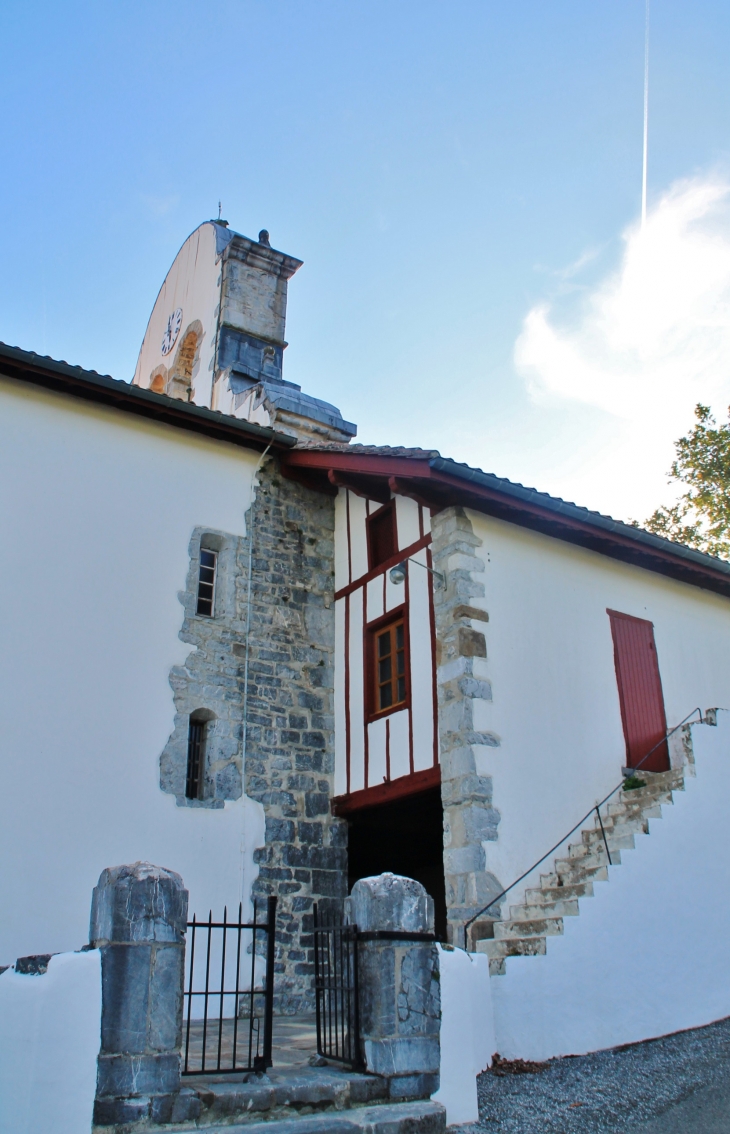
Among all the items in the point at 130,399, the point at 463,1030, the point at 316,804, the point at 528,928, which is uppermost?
the point at 130,399

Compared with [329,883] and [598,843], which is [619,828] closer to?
[598,843]

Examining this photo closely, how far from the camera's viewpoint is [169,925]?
4.43 m

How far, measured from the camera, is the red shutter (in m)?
8.99

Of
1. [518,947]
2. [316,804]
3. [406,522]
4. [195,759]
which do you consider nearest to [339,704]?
[316,804]

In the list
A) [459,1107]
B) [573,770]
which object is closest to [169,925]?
[459,1107]

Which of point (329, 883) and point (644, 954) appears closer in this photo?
point (644, 954)

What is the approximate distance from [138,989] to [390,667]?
4881 mm

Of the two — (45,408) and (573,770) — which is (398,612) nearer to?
(573,770)

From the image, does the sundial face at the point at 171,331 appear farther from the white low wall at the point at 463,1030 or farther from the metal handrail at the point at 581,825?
the white low wall at the point at 463,1030

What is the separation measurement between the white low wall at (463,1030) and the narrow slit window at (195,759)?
3.48m

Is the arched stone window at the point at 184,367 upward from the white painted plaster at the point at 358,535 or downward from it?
upward

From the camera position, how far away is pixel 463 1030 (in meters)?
5.25

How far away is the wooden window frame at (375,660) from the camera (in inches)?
338

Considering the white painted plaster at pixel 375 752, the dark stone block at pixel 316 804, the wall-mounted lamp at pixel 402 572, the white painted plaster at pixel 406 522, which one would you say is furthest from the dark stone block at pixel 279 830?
the white painted plaster at pixel 406 522
